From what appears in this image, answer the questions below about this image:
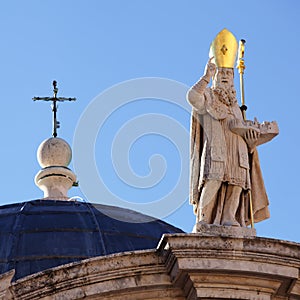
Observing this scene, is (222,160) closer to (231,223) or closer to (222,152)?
(222,152)

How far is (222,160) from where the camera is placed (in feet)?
109

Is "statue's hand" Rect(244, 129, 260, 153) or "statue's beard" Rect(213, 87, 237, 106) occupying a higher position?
"statue's beard" Rect(213, 87, 237, 106)

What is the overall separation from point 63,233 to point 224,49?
8129mm

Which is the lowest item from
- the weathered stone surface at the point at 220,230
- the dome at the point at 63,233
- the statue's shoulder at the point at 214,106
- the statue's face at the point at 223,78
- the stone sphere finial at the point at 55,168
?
the weathered stone surface at the point at 220,230

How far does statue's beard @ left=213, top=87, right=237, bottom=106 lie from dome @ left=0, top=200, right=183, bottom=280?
6.94 m

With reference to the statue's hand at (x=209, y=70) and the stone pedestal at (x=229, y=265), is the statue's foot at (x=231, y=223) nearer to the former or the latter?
the stone pedestal at (x=229, y=265)

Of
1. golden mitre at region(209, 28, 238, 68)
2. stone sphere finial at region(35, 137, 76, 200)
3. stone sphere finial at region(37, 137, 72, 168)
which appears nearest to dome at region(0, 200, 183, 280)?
stone sphere finial at region(35, 137, 76, 200)

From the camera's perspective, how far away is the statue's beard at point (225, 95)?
33.8 metres

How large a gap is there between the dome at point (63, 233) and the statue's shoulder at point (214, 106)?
271 inches

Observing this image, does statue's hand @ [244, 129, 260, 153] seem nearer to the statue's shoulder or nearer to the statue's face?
the statue's shoulder

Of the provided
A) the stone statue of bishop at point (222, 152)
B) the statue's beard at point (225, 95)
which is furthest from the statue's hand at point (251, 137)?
the statue's beard at point (225, 95)

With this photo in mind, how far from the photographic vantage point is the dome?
39469mm

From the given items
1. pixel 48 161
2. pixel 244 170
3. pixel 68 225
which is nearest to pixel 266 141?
pixel 244 170

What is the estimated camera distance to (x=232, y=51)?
1342 inches
